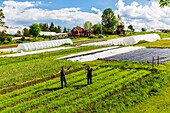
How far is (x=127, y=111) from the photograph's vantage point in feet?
56.6

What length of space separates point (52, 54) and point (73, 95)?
31.7m

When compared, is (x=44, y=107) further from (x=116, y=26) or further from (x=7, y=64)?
(x=116, y=26)

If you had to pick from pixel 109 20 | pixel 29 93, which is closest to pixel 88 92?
pixel 29 93

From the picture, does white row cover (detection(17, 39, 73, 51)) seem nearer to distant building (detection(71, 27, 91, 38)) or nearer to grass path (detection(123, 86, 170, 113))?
distant building (detection(71, 27, 91, 38))

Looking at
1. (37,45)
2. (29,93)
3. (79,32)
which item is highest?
(79,32)

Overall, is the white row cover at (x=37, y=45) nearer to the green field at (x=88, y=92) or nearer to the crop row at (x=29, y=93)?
the green field at (x=88, y=92)

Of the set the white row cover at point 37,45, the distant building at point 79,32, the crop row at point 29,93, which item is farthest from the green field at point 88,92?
the distant building at point 79,32

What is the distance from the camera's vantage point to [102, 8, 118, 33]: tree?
133500 mm

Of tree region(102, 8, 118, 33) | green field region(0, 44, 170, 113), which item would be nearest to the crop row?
green field region(0, 44, 170, 113)

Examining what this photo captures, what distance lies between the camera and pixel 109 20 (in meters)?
135

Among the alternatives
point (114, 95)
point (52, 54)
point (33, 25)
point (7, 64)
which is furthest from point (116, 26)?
point (114, 95)

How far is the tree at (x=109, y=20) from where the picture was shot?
5256 inches

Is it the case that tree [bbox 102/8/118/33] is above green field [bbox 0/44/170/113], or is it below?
above

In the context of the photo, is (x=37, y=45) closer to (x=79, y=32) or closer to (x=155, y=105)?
(x=155, y=105)
